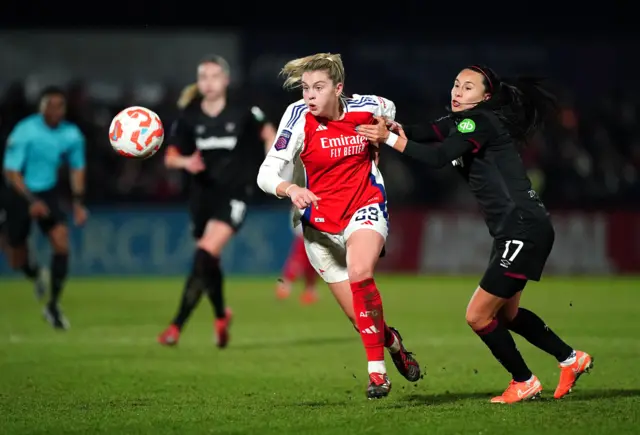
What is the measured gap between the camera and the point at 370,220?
23.8 ft

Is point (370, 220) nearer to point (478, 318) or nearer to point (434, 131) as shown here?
point (434, 131)

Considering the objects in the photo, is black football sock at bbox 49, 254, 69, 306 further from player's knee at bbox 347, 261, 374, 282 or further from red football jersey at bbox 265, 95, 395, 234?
player's knee at bbox 347, 261, 374, 282

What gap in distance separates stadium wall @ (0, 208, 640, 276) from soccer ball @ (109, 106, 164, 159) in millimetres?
11258

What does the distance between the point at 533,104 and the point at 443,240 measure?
12859mm

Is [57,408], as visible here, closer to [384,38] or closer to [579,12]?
[384,38]

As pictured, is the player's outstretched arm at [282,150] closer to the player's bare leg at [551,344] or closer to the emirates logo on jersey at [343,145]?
the emirates logo on jersey at [343,145]

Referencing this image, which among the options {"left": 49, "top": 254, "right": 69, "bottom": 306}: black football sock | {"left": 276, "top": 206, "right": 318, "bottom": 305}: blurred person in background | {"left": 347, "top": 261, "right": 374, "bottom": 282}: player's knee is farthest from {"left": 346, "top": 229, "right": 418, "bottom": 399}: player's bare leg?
{"left": 276, "top": 206, "right": 318, "bottom": 305}: blurred person in background

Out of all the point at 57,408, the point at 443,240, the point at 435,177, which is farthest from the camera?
the point at 435,177

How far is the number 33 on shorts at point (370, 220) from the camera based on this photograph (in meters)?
7.24

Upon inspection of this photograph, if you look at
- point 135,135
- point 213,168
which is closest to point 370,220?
point 135,135

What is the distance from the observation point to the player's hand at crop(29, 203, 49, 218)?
12.3 meters

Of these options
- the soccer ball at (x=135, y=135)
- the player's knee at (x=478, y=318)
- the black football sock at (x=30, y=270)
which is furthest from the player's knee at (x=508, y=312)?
the black football sock at (x=30, y=270)

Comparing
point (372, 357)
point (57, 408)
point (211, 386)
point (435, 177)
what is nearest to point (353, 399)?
point (372, 357)

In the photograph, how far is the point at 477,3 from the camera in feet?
78.8
